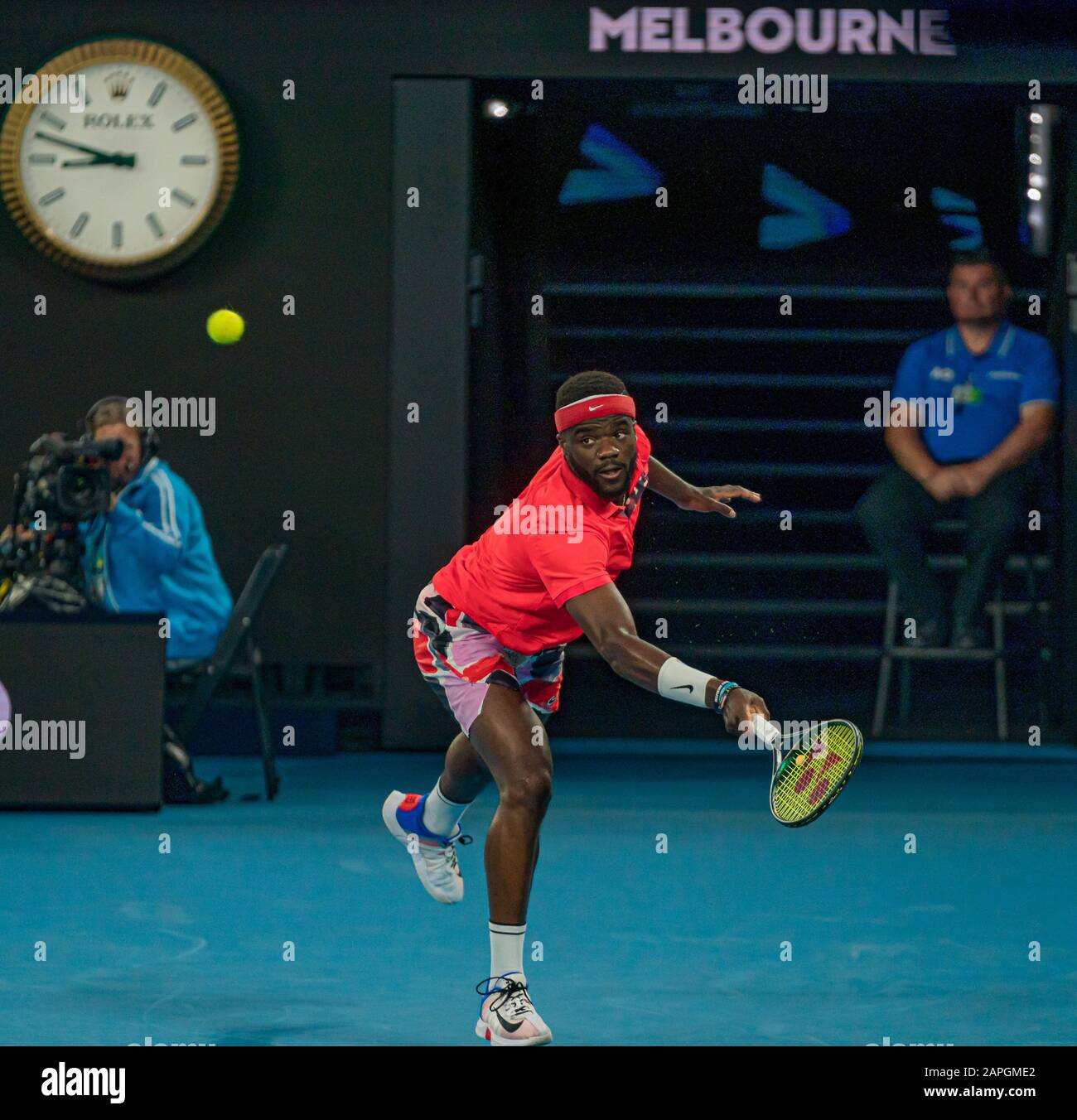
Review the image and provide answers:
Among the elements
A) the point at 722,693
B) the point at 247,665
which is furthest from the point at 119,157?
the point at 722,693

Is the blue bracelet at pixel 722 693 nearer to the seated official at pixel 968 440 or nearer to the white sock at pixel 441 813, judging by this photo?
the white sock at pixel 441 813

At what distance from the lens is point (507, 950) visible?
4496 mm

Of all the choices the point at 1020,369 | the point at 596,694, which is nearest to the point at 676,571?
the point at 596,694

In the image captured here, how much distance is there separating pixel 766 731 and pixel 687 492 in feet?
6.97

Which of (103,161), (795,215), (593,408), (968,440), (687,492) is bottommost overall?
(687,492)

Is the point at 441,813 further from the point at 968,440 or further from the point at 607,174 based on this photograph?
the point at 607,174

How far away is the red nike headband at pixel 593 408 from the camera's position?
185 inches

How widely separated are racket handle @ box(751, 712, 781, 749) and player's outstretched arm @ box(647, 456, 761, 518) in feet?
6.23

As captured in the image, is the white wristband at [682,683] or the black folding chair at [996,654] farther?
the black folding chair at [996,654]

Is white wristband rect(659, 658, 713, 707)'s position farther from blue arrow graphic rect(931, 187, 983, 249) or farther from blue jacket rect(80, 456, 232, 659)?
blue arrow graphic rect(931, 187, 983, 249)

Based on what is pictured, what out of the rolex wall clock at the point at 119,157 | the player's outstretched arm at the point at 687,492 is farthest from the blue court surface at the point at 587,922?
the rolex wall clock at the point at 119,157

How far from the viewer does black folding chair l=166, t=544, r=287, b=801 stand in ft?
27.2

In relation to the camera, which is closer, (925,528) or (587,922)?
(587,922)

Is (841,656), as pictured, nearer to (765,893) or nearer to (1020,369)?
(1020,369)
